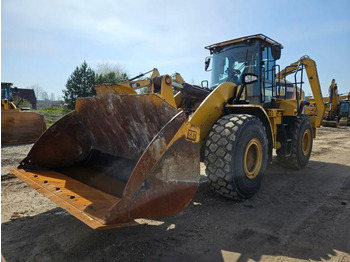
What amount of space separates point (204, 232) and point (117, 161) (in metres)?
1.67

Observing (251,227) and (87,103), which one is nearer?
(251,227)

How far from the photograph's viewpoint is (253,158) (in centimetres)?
400

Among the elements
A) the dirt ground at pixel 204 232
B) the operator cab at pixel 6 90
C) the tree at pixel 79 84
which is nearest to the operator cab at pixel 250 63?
the dirt ground at pixel 204 232

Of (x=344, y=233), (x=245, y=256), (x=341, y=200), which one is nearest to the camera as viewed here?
(x=245, y=256)

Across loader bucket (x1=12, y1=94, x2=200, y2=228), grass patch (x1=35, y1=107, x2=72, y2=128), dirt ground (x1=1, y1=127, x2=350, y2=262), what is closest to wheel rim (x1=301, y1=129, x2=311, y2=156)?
dirt ground (x1=1, y1=127, x2=350, y2=262)

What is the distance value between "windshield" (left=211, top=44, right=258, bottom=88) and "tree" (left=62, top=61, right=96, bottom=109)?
84.5 ft

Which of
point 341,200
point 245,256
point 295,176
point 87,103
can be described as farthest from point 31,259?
point 295,176

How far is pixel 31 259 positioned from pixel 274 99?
15.8ft

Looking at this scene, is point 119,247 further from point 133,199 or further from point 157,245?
point 133,199

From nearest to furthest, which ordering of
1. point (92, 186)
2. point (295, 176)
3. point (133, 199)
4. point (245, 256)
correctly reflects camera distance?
point (133, 199) → point (245, 256) → point (92, 186) → point (295, 176)

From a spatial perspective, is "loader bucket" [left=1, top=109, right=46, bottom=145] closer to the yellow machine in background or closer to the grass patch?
the grass patch

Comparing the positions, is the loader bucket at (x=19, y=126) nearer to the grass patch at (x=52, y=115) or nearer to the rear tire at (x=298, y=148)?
the grass patch at (x=52, y=115)

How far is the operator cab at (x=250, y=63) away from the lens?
15.9ft

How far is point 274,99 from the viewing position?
5.39 meters
